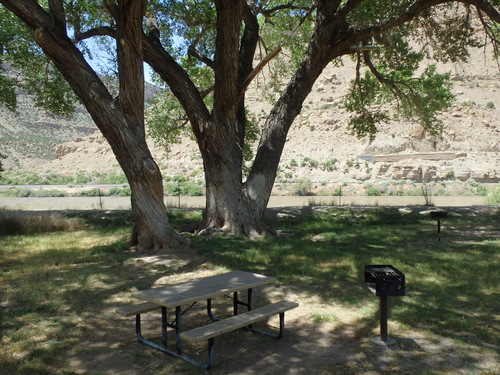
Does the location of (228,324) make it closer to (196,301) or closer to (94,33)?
(196,301)

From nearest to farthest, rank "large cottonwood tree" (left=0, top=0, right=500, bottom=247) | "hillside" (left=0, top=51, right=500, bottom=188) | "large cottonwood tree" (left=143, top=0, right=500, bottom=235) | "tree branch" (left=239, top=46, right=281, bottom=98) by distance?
"large cottonwood tree" (left=0, top=0, right=500, bottom=247) → "tree branch" (left=239, top=46, right=281, bottom=98) → "large cottonwood tree" (left=143, top=0, right=500, bottom=235) → "hillside" (left=0, top=51, right=500, bottom=188)

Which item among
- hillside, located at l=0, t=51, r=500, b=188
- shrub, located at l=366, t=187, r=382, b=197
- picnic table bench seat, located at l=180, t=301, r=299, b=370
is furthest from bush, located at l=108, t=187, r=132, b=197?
picnic table bench seat, located at l=180, t=301, r=299, b=370

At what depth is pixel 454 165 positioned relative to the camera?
1642 inches

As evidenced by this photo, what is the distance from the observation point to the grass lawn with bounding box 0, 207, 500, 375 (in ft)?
14.0

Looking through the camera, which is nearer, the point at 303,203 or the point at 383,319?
the point at 383,319

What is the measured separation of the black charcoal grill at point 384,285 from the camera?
4.46m

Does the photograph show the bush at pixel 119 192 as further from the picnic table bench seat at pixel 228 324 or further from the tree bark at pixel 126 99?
the picnic table bench seat at pixel 228 324

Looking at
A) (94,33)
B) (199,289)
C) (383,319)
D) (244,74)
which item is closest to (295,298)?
(383,319)

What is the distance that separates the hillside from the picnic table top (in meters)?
37.4

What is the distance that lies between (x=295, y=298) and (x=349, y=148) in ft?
152

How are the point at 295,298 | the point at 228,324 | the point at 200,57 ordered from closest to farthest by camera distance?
the point at 228,324
the point at 295,298
the point at 200,57

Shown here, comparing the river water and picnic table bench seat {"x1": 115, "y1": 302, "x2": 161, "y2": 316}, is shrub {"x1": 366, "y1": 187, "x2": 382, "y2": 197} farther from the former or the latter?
picnic table bench seat {"x1": 115, "y1": 302, "x2": 161, "y2": 316}

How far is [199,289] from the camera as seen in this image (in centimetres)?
471

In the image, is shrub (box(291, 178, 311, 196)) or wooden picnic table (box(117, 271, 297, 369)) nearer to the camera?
wooden picnic table (box(117, 271, 297, 369))
